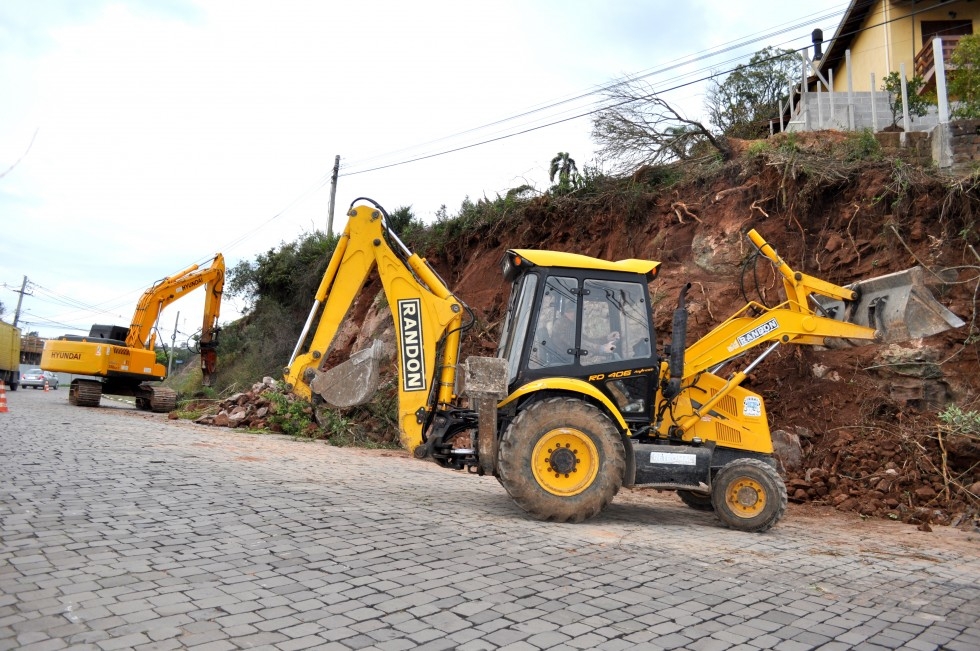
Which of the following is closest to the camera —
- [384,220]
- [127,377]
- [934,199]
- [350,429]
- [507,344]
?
[507,344]

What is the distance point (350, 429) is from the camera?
559 inches

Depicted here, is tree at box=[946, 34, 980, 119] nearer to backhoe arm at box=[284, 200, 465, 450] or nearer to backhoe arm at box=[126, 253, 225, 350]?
backhoe arm at box=[284, 200, 465, 450]

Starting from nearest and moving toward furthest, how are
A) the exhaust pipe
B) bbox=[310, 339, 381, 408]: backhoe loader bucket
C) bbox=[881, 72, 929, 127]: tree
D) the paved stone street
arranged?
the paved stone street
the exhaust pipe
bbox=[310, 339, 381, 408]: backhoe loader bucket
bbox=[881, 72, 929, 127]: tree

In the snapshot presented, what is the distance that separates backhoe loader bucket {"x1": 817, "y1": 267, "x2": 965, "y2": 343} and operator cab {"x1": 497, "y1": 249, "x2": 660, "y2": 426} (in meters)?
2.36

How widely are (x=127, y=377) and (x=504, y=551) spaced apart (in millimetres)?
18248

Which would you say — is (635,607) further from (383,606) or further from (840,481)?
(840,481)

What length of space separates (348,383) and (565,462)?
2827 millimetres

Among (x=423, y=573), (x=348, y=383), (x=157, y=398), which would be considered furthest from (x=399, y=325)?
(x=157, y=398)

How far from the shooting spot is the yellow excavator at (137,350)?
1919cm

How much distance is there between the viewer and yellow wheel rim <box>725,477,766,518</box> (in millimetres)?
6918

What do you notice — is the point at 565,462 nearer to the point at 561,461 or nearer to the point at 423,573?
the point at 561,461

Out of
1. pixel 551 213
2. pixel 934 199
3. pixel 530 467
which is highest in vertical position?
pixel 551 213

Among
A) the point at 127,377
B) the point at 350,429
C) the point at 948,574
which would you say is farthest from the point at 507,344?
the point at 127,377

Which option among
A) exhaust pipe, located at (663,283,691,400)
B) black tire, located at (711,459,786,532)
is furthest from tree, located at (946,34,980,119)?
black tire, located at (711,459,786,532)
